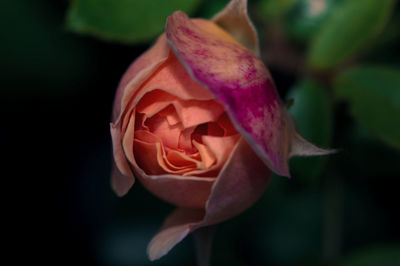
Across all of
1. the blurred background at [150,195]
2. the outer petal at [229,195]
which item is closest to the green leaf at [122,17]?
the blurred background at [150,195]

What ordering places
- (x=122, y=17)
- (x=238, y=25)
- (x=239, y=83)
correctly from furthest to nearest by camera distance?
(x=122, y=17) < (x=238, y=25) < (x=239, y=83)

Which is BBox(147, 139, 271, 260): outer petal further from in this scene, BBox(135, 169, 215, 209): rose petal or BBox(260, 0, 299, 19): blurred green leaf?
BBox(260, 0, 299, 19): blurred green leaf

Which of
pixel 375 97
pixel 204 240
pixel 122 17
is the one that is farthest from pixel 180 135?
pixel 375 97

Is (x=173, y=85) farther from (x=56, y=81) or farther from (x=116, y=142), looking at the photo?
(x=56, y=81)

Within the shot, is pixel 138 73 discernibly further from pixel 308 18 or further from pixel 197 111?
pixel 308 18

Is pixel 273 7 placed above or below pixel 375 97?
above

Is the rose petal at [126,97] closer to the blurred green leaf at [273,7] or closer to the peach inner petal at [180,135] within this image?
the peach inner petal at [180,135]
